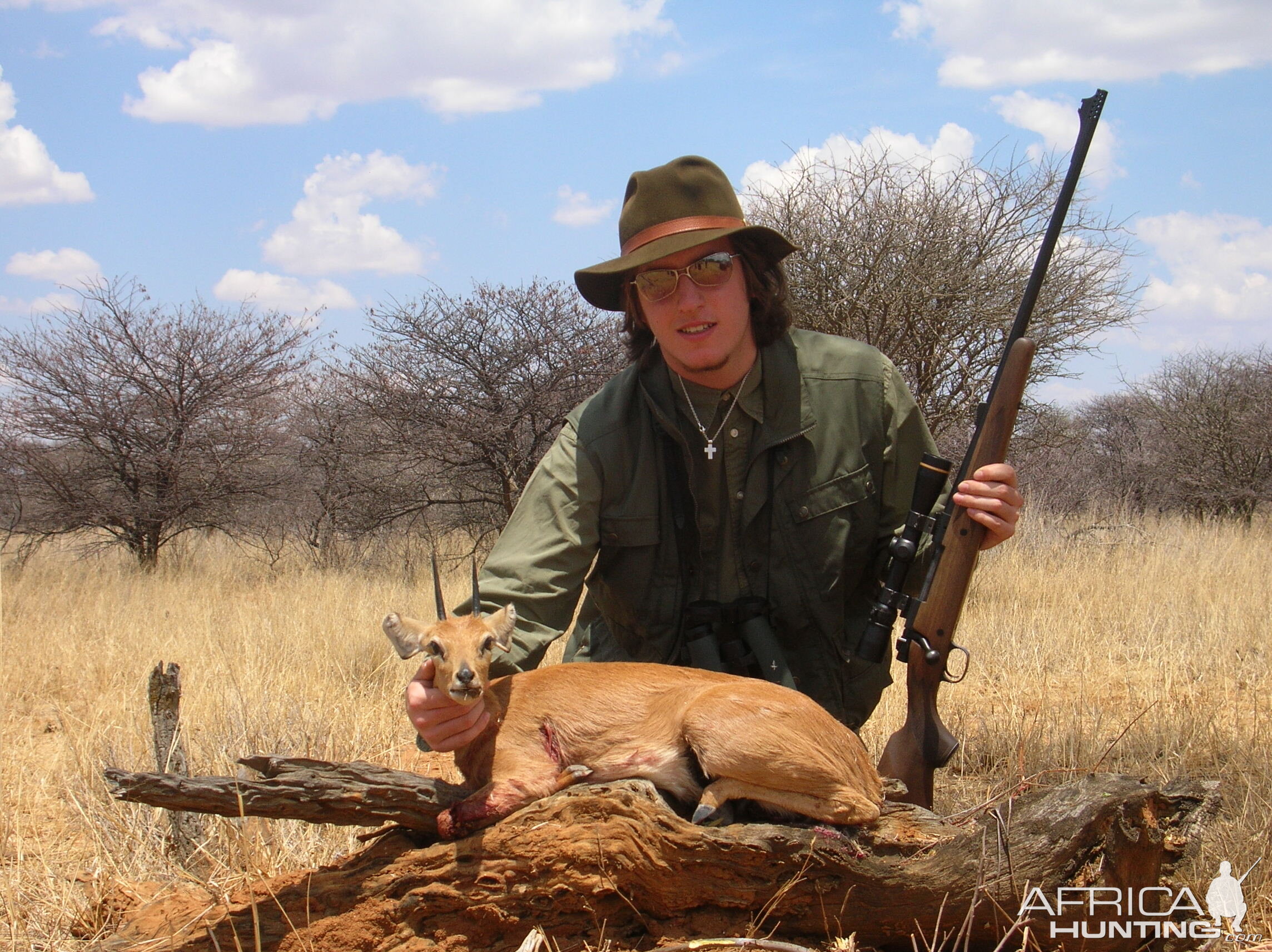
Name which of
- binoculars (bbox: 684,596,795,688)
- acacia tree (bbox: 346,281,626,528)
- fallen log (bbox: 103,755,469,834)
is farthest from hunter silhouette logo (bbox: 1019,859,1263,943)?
acacia tree (bbox: 346,281,626,528)

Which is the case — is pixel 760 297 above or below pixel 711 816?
above

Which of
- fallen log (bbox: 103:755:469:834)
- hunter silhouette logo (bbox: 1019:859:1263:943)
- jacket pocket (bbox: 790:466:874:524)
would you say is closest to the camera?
fallen log (bbox: 103:755:469:834)

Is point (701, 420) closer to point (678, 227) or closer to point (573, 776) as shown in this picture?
point (678, 227)

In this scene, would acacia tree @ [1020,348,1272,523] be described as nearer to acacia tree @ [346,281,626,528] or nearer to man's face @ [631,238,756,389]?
acacia tree @ [346,281,626,528]

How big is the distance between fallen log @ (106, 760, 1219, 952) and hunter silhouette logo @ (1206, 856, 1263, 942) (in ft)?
0.97

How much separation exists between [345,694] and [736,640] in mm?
4190

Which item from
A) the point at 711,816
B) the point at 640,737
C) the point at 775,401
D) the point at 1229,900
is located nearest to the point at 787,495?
the point at 775,401

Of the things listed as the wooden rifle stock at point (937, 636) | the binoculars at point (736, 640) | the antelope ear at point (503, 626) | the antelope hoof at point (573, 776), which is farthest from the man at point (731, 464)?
the antelope hoof at point (573, 776)

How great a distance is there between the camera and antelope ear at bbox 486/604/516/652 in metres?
3.48

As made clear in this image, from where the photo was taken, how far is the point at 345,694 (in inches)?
294

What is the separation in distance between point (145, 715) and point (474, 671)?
4.74 metres

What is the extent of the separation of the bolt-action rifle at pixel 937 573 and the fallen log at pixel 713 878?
0.66 meters

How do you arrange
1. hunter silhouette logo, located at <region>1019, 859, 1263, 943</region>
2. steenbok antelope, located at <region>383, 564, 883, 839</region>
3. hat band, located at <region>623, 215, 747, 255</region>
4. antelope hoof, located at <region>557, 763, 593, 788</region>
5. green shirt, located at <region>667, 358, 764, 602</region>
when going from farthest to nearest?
green shirt, located at <region>667, 358, 764, 602</region>, hat band, located at <region>623, 215, 747, 255</region>, antelope hoof, located at <region>557, 763, 593, 788</region>, steenbok antelope, located at <region>383, 564, 883, 839</region>, hunter silhouette logo, located at <region>1019, 859, 1263, 943</region>


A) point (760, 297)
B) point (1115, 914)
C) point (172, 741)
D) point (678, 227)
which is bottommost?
point (1115, 914)
